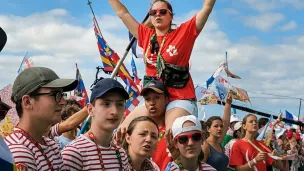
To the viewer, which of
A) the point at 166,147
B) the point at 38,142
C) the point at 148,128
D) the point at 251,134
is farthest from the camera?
the point at 251,134

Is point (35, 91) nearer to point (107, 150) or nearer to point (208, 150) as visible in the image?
point (107, 150)

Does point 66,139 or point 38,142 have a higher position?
point 66,139

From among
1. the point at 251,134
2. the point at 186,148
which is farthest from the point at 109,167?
the point at 251,134

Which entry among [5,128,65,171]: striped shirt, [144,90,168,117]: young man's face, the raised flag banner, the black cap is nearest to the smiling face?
[144,90,168,117]: young man's face

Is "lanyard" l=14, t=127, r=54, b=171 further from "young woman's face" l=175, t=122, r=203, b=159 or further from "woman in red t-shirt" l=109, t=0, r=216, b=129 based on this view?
"woman in red t-shirt" l=109, t=0, r=216, b=129

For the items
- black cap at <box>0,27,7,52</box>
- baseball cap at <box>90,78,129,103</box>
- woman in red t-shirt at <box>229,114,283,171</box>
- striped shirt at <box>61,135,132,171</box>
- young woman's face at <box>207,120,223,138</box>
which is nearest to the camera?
black cap at <box>0,27,7,52</box>

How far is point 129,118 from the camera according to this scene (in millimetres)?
4699

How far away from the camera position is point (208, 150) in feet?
18.0

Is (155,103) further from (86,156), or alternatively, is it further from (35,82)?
(35,82)

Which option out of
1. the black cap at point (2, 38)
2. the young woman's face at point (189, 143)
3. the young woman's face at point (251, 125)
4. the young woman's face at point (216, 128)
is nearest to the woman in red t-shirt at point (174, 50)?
the young woman's face at point (189, 143)

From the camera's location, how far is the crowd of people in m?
2.97

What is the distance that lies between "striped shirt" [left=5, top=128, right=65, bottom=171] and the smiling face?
6.34ft

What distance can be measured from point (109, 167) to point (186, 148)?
37.6 inches

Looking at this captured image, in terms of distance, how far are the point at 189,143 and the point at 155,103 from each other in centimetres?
63
